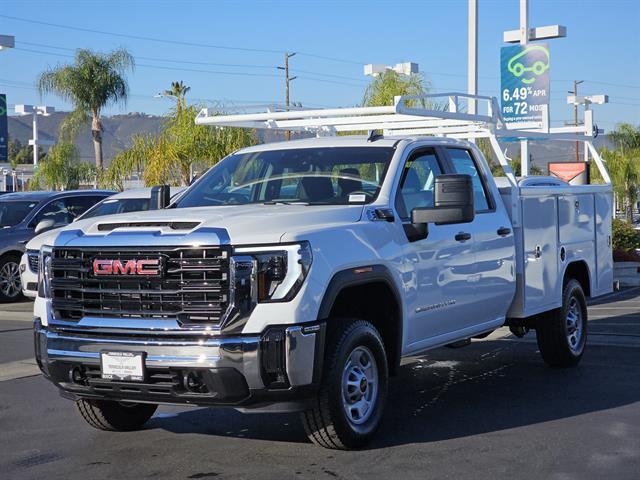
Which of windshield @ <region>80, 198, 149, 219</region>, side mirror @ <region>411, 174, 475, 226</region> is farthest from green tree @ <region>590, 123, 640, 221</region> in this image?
side mirror @ <region>411, 174, 475, 226</region>

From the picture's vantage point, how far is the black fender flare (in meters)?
6.05

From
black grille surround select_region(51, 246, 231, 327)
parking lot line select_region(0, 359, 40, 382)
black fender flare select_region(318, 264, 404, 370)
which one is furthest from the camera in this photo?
parking lot line select_region(0, 359, 40, 382)

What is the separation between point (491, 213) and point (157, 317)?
3.28m

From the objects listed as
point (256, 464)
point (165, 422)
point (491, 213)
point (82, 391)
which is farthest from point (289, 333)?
point (491, 213)

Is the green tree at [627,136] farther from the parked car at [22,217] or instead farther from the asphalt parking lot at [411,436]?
the asphalt parking lot at [411,436]

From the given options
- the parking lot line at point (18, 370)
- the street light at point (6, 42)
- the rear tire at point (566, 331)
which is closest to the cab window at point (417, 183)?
the rear tire at point (566, 331)

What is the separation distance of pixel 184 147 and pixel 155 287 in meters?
25.6

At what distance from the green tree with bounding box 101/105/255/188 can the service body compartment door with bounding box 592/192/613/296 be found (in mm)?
20842

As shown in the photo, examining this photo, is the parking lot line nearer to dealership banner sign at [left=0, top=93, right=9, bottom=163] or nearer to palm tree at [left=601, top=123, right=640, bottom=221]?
dealership banner sign at [left=0, top=93, right=9, bottom=163]

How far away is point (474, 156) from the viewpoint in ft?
27.7

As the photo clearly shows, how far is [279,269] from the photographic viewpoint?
19.5ft

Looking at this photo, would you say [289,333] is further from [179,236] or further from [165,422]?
[165,422]

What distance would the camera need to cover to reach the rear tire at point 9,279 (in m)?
16.5

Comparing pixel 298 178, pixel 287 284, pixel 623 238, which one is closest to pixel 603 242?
pixel 298 178
